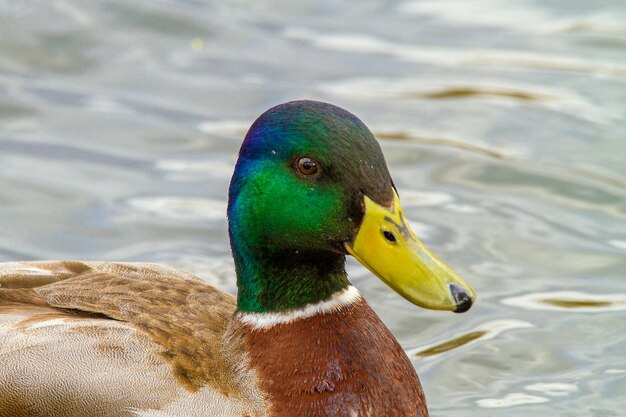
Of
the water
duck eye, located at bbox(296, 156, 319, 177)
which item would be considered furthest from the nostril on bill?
the water

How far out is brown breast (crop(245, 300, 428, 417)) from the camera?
17.9 feet

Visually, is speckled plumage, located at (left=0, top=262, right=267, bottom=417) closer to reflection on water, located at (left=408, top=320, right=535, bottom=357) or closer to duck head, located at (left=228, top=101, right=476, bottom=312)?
duck head, located at (left=228, top=101, right=476, bottom=312)

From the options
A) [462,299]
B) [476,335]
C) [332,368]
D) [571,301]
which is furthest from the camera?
[571,301]

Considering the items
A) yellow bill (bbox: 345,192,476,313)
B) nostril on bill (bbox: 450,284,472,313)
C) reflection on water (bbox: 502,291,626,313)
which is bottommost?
reflection on water (bbox: 502,291,626,313)

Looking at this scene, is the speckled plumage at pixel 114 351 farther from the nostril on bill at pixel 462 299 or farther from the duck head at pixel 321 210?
the nostril on bill at pixel 462 299

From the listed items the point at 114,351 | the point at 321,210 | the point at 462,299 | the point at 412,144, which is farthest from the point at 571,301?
the point at 114,351

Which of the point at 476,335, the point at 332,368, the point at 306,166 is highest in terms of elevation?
the point at 306,166

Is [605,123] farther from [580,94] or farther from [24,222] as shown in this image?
[24,222]

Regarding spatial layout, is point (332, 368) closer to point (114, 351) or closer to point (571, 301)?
point (114, 351)

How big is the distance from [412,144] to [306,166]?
4.79 meters

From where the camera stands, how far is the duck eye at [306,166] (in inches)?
209

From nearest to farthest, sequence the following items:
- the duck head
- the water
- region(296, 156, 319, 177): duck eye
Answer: the duck head, region(296, 156, 319, 177): duck eye, the water

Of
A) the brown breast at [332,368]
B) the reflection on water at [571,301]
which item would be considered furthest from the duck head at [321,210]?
the reflection on water at [571,301]

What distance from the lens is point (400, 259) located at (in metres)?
5.21
